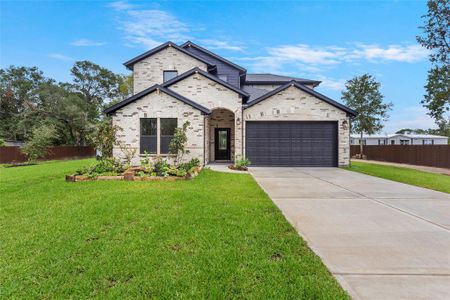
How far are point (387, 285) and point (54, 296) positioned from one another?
3.59 metres

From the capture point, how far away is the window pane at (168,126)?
581 inches

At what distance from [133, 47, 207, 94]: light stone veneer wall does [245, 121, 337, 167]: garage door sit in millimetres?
7351

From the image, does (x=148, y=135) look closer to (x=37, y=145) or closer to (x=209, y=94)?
(x=209, y=94)

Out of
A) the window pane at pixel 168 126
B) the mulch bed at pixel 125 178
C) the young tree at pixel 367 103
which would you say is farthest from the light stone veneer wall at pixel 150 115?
the young tree at pixel 367 103

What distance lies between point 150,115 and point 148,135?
108 centimetres

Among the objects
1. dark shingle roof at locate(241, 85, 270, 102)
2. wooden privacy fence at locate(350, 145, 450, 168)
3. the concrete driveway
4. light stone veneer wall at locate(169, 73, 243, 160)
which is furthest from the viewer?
dark shingle roof at locate(241, 85, 270, 102)

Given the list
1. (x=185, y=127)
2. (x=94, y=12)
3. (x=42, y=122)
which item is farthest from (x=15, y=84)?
(x=185, y=127)

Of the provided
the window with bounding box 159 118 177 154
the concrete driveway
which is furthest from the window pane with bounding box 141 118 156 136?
the concrete driveway

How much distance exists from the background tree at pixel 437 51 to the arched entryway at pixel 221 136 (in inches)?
535

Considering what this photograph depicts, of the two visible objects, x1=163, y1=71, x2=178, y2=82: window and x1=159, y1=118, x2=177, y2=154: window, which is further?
x1=163, y1=71, x2=178, y2=82: window

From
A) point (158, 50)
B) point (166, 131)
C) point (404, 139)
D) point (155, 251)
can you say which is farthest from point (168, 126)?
point (404, 139)

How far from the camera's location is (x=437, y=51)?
58.2ft

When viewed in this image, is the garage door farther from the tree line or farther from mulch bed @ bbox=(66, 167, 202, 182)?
the tree line

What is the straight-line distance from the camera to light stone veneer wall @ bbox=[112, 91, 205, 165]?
14.7 m
